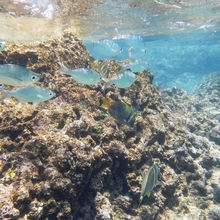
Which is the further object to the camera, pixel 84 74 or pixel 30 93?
pixel 84 74

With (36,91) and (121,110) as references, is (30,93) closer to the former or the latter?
(36,91)

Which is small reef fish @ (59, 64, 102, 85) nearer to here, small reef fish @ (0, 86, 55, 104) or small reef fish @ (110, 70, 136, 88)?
small reef fish @ (0, 86, 55, 104)

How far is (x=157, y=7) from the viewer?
14508mm

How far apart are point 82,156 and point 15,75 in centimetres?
189

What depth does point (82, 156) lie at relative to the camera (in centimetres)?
309

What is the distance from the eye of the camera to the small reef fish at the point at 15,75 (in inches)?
108

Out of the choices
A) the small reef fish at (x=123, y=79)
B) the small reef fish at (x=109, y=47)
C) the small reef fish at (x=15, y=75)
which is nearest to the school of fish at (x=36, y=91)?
the small reef fish at (x=15, y=75)

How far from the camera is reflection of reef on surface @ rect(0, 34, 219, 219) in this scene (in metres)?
2.71

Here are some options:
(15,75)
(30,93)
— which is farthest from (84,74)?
(15,75)

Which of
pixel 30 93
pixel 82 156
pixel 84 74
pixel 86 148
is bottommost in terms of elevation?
pixel 82 156

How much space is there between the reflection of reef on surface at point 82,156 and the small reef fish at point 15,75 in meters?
0.94

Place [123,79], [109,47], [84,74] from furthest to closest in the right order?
[109,47], [123,79], [84,74]

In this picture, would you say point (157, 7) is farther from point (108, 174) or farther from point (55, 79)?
point (108, 174)

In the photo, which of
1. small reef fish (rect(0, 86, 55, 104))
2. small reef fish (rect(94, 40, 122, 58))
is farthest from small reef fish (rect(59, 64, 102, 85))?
small reef fish (rect(94, 40, 122, 58))
